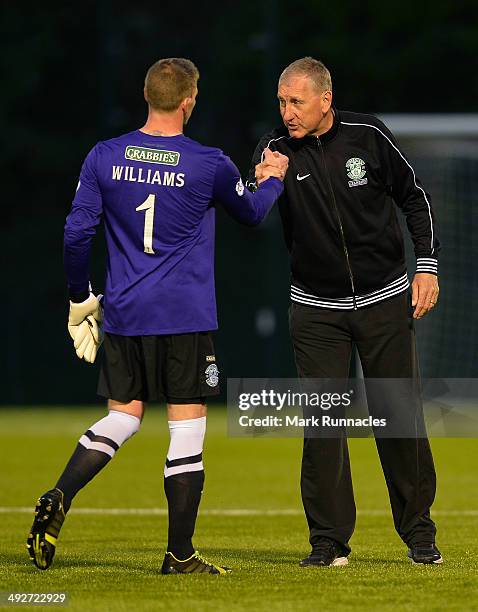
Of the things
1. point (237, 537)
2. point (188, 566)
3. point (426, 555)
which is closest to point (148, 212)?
point (188, 566)

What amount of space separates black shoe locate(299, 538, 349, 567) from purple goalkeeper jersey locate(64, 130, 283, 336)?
1.22m

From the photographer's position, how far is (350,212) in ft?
24.1

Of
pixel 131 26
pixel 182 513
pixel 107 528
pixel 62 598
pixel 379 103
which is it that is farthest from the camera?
pixel 131 26

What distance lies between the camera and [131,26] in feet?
133

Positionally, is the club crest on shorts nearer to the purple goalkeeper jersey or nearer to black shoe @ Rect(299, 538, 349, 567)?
the purple goalkeeper jersey

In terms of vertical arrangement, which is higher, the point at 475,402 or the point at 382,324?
the point at 382,324

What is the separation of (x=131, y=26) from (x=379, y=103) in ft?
28.6

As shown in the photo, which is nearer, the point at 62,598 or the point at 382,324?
the point at 62,598

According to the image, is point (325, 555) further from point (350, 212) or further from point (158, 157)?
point (158, 157)

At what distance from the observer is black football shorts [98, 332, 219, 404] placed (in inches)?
267

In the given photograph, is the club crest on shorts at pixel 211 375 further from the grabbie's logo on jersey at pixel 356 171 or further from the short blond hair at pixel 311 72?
the short blond hair at pixel 311 72

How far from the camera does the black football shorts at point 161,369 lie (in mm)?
6789

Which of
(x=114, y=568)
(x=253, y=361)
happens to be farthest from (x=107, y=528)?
(x=253, y=361)

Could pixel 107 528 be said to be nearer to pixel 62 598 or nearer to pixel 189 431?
pixel 189 431
